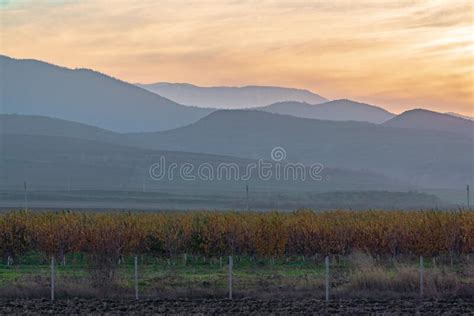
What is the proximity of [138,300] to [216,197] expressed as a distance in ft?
328

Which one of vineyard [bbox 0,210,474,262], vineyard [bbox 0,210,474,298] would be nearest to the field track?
vineyard [bbox 0,210,474,298]

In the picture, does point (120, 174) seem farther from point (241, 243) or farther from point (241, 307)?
point (241, 307)

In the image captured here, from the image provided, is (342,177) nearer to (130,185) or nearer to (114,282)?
(130,185)

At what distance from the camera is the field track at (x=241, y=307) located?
71.1 feet

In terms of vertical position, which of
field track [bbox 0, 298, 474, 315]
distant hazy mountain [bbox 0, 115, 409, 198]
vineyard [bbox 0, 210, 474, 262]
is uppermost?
distant hazy mountain [bbox 0, 115, 409, 198]

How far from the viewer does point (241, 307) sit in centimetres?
2253

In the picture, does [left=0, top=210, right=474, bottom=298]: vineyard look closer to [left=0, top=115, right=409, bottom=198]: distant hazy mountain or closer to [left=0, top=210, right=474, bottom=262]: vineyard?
[left=0, top=210, right=474, bottom=262]: vineyard

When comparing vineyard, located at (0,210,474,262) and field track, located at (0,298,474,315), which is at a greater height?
vineyard, located at (0,210,474,262)

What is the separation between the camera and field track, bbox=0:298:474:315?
71.1 feet

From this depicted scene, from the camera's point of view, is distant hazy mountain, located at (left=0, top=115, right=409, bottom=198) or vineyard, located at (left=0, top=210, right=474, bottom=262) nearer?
vineyard, located at (left=0, top=210, right=474, bottom=262)

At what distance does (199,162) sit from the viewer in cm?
18775

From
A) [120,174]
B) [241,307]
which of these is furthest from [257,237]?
[120,174]

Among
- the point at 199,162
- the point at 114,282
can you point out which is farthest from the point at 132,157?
the point at 114,282

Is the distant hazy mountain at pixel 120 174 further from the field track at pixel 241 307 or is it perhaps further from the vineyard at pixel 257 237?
the field track at pixel 241 307
